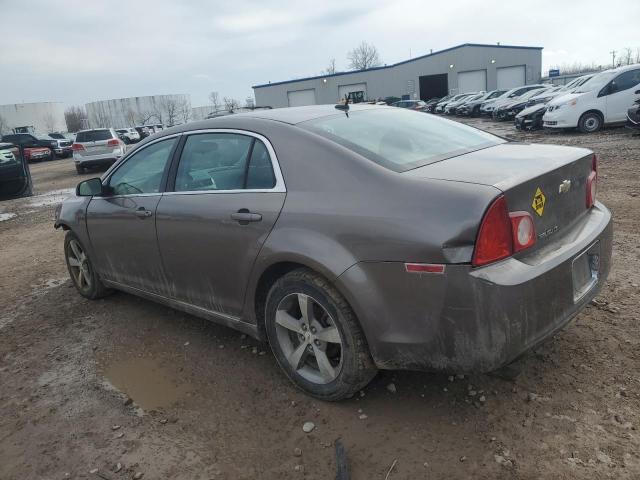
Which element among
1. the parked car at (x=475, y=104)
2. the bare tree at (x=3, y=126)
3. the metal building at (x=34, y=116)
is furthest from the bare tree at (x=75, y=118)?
the parked car at (x=475, y=104)

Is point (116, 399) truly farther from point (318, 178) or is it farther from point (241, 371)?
point (318, 178)

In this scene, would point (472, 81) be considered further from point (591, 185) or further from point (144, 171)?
point (591, 185)

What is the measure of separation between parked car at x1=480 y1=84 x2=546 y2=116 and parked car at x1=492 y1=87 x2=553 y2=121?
0.68 metres

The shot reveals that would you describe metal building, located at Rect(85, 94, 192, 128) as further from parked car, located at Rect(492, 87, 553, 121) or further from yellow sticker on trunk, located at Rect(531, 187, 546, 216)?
yellow sticker on trunk, located at Rect(531, 187, 546, 216)

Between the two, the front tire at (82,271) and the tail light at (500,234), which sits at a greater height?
the tail light at (500,234)

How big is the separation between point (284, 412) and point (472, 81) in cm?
5728

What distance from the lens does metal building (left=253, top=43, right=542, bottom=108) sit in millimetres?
Result: 53438

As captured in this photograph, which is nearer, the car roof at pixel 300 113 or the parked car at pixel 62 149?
the car roof at pixel 300 113

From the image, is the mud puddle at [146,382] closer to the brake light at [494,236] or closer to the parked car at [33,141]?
the brake light at [494,236]

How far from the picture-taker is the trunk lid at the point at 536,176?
2.39 metres

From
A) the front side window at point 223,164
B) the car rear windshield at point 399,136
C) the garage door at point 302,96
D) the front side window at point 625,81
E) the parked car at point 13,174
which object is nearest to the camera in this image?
the car rear windshield at point 399,136

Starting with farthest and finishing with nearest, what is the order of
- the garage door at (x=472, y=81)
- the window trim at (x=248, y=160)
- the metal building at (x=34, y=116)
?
the metal building at (x=34, y=116) < the garage door at (x=472, y=81) < the window trim at (x=248, y=160)

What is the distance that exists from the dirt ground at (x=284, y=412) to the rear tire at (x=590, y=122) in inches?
481

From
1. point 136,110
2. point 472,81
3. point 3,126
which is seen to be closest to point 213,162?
point 472,81
